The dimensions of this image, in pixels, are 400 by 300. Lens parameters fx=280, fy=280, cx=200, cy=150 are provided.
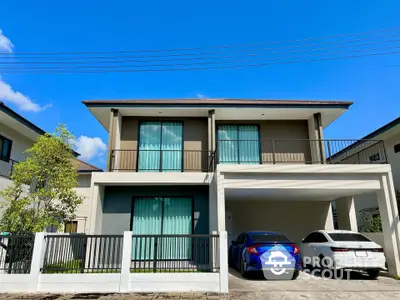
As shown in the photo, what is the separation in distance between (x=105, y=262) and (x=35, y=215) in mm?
3051

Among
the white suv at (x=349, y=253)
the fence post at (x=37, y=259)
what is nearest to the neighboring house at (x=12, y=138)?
the fence post at (x=37, y=259)

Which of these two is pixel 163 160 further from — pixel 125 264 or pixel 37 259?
pixel 37 259

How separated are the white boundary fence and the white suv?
3567 millimetres

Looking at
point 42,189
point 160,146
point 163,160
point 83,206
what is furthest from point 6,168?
point 163,160

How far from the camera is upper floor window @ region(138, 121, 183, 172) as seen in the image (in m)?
11.6

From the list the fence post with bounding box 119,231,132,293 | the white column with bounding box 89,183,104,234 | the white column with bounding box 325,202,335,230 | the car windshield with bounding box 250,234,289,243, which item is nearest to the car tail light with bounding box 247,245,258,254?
the car windshield with bounding box 250,234,289,243

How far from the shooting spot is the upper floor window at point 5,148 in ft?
39.0

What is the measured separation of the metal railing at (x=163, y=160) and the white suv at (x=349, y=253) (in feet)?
16.7

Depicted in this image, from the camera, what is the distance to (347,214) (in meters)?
11.6

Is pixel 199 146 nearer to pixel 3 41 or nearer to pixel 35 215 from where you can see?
pixel 35 215

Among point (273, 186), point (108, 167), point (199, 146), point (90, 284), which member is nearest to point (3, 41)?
point (108, 167)

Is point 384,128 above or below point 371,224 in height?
above

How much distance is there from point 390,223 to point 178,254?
22.3 ft

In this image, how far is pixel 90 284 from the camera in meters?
6.66
